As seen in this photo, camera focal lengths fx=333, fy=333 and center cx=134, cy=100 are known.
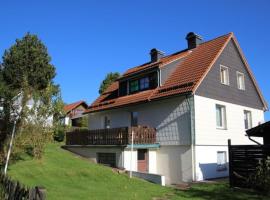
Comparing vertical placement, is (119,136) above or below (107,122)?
below

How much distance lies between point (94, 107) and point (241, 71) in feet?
42.6

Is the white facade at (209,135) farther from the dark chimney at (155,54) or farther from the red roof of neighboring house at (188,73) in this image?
the dark chimney at (155,54)

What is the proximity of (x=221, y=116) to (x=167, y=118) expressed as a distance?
156 inches

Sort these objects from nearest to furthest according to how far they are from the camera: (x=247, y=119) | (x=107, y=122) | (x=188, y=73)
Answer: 1. (x=188, y=73)
2. (x=247, y=119)
3. (x=107, y=122)

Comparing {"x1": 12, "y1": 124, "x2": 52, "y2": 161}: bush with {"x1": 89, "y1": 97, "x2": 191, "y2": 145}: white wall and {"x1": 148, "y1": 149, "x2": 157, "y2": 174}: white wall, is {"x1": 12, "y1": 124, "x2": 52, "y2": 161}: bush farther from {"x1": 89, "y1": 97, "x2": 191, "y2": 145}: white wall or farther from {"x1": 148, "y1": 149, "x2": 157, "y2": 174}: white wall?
{"x1": 89, "y1": 97, "x2": 191, "y2": 145}: white wall

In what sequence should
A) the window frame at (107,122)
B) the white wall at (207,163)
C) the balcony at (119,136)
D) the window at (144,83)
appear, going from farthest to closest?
1. the window frame at (107,122)
2. the window at (144,83)
3. the balcony at (119,136)
4. the white wall at (207,163)

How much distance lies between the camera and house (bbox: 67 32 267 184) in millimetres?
21125

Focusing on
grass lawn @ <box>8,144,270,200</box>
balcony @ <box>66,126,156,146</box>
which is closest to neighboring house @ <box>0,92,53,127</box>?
grass lawn @ <box>8,144,270,200</box>

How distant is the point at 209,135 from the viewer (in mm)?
21656

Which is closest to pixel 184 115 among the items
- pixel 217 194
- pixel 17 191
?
pixel 217 194

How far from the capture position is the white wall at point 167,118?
21.3 metres

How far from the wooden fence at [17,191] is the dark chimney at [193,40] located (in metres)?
20.3

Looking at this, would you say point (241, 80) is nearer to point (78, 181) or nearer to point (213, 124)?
point (213, 124)

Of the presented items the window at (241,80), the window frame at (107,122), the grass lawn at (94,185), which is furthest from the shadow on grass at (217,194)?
the window frame at (107,122)
